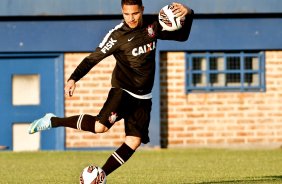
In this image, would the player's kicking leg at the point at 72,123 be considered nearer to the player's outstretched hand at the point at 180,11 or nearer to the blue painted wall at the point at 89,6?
the player's outstretched hand at the point at 180,11

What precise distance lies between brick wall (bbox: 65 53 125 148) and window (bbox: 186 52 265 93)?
2.08m

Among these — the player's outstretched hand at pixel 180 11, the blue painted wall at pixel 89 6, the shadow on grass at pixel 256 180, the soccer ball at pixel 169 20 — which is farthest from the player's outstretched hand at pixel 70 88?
the blue painted wall at pixel 89 6

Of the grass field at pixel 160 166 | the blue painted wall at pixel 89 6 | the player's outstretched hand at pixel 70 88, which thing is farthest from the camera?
Answer: the blue painted wall at pixel 89 6

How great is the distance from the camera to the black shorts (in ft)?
39.0

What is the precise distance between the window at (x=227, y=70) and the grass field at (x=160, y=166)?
196 cm

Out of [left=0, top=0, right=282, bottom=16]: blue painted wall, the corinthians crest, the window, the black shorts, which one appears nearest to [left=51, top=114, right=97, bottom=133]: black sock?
the black shorts

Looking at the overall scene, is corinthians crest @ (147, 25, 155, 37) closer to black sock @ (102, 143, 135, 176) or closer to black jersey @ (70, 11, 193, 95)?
black jersey @ (70, 11, 193, 95)

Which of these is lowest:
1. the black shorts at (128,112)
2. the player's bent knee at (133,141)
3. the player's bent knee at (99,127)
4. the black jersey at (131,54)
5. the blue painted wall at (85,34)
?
the player's bent knee at (133,141)

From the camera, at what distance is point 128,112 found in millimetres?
12031

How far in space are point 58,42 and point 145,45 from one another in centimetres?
1146

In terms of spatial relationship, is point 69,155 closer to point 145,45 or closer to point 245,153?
point 245,153

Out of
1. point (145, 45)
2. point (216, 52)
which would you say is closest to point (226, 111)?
point (216, 52)

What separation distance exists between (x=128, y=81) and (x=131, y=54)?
13.3 inches

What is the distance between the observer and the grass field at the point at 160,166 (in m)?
14.2
